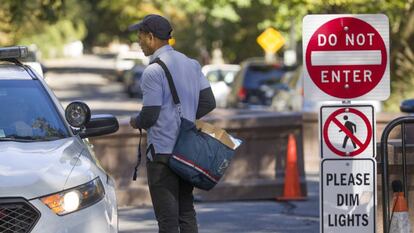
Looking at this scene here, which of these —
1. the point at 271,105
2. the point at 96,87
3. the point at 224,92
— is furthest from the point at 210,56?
the point at 271,105

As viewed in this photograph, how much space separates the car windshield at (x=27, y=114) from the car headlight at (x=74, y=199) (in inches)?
32.1

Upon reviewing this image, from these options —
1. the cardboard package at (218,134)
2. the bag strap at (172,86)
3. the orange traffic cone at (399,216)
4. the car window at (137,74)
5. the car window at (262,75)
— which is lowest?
the car window at (137,74)

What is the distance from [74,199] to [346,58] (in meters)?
2.12

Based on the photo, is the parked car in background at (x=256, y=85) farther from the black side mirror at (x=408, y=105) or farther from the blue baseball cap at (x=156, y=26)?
the blue baseball cap at (x=156, y=26)

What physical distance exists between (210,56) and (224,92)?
92.0ft

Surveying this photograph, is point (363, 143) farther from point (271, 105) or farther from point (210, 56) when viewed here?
point (210, 56)

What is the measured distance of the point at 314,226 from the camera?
10891 millimetres

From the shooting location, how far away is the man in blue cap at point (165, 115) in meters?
7.46

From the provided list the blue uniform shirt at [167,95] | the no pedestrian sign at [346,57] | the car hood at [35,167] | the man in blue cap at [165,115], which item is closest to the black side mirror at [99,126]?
the man in blue cap at [165,115]

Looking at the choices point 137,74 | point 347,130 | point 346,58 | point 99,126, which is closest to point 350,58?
point 346,58

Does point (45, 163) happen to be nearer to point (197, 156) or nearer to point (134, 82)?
point (197, 156)

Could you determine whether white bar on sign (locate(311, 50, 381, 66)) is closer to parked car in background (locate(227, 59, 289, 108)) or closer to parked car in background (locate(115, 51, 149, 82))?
parked car in background (locate(227, 59, 289, 108))

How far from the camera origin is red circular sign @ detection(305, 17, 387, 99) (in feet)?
23.6

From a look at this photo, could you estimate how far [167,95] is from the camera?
751 centimetres
